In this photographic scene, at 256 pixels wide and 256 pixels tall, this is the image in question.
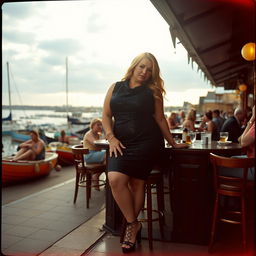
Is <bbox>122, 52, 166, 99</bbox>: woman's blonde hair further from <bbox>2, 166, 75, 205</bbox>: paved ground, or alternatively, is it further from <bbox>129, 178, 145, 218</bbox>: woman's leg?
<bbox>2, 166, 75, 205</bbox>: paved ground

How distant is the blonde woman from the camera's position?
2.80 metres

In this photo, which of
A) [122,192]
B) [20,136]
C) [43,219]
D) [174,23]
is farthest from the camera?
[20,136]

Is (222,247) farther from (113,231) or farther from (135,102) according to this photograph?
(135,102)

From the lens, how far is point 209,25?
5.11m

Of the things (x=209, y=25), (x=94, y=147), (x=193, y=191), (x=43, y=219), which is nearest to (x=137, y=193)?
(x=193, y=191)

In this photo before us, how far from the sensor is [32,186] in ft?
21.5

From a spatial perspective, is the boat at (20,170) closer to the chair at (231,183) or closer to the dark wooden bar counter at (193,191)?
the dark wooden bar counter at (193,191)

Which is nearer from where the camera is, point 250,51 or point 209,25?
point 209,25

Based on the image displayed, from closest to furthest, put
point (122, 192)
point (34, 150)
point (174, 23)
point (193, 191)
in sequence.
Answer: point (122, 192)
point (193, 191)
point (174, 23)
point (34, 150)

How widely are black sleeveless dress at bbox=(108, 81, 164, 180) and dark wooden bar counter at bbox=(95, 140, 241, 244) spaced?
1.02 feet

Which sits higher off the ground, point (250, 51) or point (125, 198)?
point (250, 51)

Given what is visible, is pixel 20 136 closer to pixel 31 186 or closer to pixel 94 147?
pixel 31 186

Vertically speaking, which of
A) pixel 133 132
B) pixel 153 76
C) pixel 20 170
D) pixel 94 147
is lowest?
pixel 20 170

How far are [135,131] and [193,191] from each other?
88 cm
